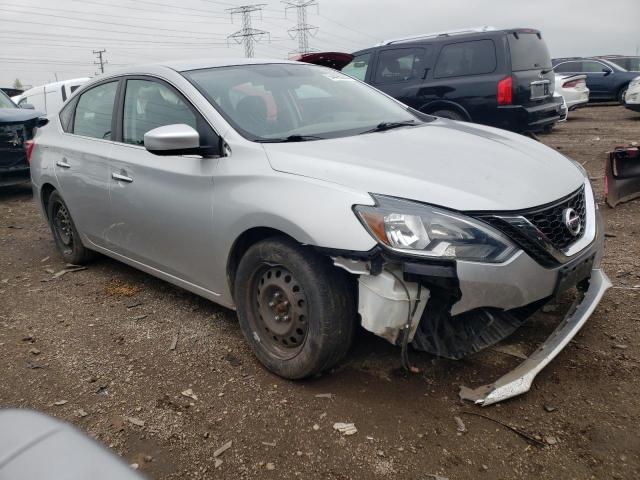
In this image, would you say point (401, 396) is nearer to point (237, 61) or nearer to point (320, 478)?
point (320, 478)

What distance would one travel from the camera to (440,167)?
9.04 feet

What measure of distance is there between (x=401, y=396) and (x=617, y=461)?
3.11ft

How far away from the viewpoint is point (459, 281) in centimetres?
243

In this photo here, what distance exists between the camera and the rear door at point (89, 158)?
13.6 feet

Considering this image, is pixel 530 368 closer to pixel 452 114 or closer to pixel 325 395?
pixel 325 395

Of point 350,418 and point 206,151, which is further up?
point 206,151

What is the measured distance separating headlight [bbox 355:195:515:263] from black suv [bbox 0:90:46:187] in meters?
7.38

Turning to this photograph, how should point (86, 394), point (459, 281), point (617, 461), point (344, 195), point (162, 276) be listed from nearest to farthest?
point (617, 461)
point (459, 281)
point (344, 195)
point (86, 394)
point (162, 276)

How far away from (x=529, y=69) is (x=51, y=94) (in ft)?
40.7

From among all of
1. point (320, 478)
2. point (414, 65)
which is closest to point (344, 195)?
point (320, 478)

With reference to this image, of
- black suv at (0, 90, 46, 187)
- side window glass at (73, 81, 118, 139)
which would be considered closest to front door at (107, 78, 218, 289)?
side window glass at (73, 81, 118, 139)

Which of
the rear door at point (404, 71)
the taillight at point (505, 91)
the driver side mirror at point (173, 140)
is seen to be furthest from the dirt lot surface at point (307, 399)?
the rear door at point (404, 71)

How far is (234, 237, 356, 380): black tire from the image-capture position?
270cm

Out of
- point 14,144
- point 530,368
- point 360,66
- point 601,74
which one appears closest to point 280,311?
point 530,368
